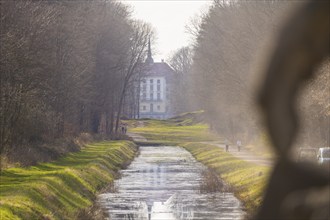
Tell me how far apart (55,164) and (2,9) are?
981 centimetres

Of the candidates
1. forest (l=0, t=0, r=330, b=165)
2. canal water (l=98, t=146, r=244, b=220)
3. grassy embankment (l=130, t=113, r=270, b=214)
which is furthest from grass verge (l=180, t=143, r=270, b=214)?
forest (l=0, t=0, r=330, b=165)

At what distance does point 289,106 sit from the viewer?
1143 mm

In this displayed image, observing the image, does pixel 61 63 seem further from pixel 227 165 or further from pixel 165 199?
pixel 165 199

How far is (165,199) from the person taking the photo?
3644cm

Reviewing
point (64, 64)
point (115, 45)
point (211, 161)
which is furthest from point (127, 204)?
point (115, 45)

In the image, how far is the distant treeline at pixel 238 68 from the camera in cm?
4233

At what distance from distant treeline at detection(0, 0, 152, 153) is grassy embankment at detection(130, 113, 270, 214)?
10216 mm

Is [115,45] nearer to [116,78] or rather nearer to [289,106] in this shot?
[116,78]

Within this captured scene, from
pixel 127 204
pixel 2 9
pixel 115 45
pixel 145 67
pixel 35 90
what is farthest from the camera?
pixel 145 67

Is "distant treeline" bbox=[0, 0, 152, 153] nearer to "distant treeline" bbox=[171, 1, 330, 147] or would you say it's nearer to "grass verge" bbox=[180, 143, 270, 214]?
"distant treeline" bbox=[171, 1, 330, 147]

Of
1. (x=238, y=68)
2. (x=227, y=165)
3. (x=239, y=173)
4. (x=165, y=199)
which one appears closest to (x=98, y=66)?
(x=238, y=68)

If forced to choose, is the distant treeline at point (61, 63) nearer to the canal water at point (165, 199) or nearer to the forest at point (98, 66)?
the forest at point (98, 66)

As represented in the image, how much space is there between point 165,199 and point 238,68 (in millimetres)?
24033

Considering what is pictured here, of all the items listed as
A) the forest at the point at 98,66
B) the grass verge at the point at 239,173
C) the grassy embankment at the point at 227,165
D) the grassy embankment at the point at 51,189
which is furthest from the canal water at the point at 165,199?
the forest at the point at 98,66
